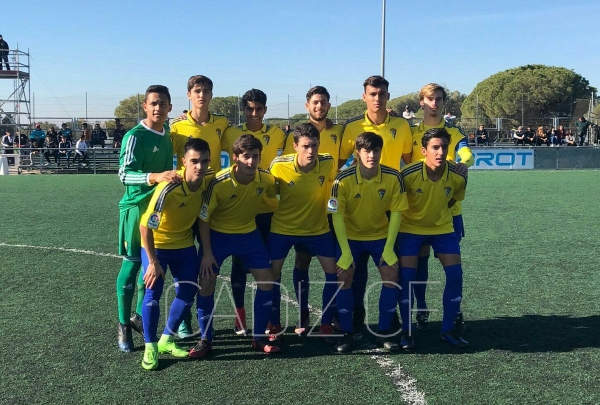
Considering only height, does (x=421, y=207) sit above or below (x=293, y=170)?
below

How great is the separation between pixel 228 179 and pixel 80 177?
16.5m

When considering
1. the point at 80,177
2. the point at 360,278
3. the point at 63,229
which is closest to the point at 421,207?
the point at 360,278

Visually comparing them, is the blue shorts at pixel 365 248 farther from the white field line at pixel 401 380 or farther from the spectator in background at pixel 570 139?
the spectator in background at pixel 570 139

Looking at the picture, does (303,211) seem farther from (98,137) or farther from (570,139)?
(570,139)

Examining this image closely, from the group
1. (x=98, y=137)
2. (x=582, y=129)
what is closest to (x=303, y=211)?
(x=98, y=137)

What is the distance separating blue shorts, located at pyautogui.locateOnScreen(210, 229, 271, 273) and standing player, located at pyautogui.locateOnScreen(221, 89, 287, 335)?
0.30m

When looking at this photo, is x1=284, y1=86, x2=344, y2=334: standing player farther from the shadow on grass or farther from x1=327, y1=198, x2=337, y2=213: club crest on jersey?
the shadow on grass

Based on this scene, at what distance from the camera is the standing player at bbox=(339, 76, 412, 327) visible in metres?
4.50

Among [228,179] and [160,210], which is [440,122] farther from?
[160,210]

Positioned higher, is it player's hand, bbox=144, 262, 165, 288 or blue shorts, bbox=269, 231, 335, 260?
blue shorts, bbox=269, 231, 335, 260

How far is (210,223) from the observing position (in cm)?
420

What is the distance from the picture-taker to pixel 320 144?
4.58 meters

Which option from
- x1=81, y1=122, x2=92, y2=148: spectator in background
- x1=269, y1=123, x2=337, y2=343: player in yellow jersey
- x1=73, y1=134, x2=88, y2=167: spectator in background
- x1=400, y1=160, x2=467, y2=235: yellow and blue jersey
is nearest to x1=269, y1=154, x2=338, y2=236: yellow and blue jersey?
x1=269, y1=123, x2=337, y2=343: player in yellow jersey

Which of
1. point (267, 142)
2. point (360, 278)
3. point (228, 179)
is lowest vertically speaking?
point (360, 278)
